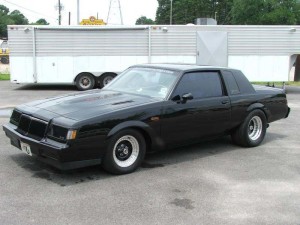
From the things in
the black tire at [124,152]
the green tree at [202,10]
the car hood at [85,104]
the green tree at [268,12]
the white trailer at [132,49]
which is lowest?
the black tire at [124,152]

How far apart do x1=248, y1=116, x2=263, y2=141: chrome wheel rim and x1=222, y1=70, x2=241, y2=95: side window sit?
72 centimetres

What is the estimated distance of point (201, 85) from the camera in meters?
6.72

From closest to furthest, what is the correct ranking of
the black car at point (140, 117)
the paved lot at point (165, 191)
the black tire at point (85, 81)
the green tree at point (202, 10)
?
1. the paved lot at point (165, 191)
2. the black car at point (140, 117)
3. the black tire at point (85, 81)
4. the green tree at point (202, 10)

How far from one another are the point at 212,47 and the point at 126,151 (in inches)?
491

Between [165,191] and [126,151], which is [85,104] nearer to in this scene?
[126,151]

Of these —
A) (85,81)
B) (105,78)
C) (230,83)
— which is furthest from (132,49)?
(230,83)

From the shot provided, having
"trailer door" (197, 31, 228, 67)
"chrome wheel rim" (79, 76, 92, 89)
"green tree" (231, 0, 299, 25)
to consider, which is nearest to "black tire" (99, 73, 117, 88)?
"chrome wheel rim" (79, 76, 92, 89)

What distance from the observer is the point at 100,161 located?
5.38 meters

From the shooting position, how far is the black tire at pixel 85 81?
57.0ft

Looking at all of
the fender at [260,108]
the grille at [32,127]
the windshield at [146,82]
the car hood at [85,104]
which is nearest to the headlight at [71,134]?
the car hood at [85,104]

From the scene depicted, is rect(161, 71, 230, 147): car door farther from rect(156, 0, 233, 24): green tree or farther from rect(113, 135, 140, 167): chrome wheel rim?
rect(156, 0, 233, 24): green tree

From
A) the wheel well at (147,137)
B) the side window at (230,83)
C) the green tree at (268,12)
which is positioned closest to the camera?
the wheel well at (147,137)

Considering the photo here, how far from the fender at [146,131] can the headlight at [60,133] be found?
0.51m

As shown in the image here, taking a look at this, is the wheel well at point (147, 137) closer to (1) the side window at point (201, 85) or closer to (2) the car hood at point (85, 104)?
(2) the car hood at point (85, 104)
